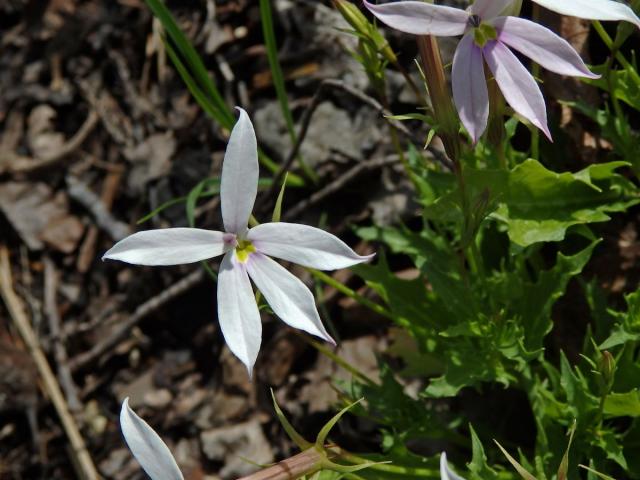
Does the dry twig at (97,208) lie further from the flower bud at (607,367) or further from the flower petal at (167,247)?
the flower bud at (607,367)

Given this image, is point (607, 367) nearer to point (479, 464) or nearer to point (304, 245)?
point (479, 464)

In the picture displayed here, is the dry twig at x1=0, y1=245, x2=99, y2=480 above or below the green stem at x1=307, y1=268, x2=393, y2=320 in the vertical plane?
below

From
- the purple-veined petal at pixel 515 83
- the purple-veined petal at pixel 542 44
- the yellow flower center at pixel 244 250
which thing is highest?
the purple-veined petal at pixel 542 44

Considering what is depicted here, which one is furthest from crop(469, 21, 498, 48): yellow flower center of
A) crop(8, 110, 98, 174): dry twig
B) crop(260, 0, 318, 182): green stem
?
crop(8, 110, 98, 174): dry twig

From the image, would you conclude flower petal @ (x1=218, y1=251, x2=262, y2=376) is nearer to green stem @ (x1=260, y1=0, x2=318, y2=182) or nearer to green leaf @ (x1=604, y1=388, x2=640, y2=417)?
green leaf @ (x1=604, y1=388, x2=640, y2=417)

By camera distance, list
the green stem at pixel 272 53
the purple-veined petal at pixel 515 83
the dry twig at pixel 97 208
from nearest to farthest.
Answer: the purple-veined petal at pixel 515 83 < the green stem at pixel 272 53 < the dry twig at pixel 97 208

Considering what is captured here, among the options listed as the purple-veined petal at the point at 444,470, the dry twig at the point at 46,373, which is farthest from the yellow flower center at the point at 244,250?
the dry twig at the point at 46,373

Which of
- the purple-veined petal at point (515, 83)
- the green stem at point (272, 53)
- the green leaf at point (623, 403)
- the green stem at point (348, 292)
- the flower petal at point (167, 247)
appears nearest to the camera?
the purple-veined petal at point (515, 83)
